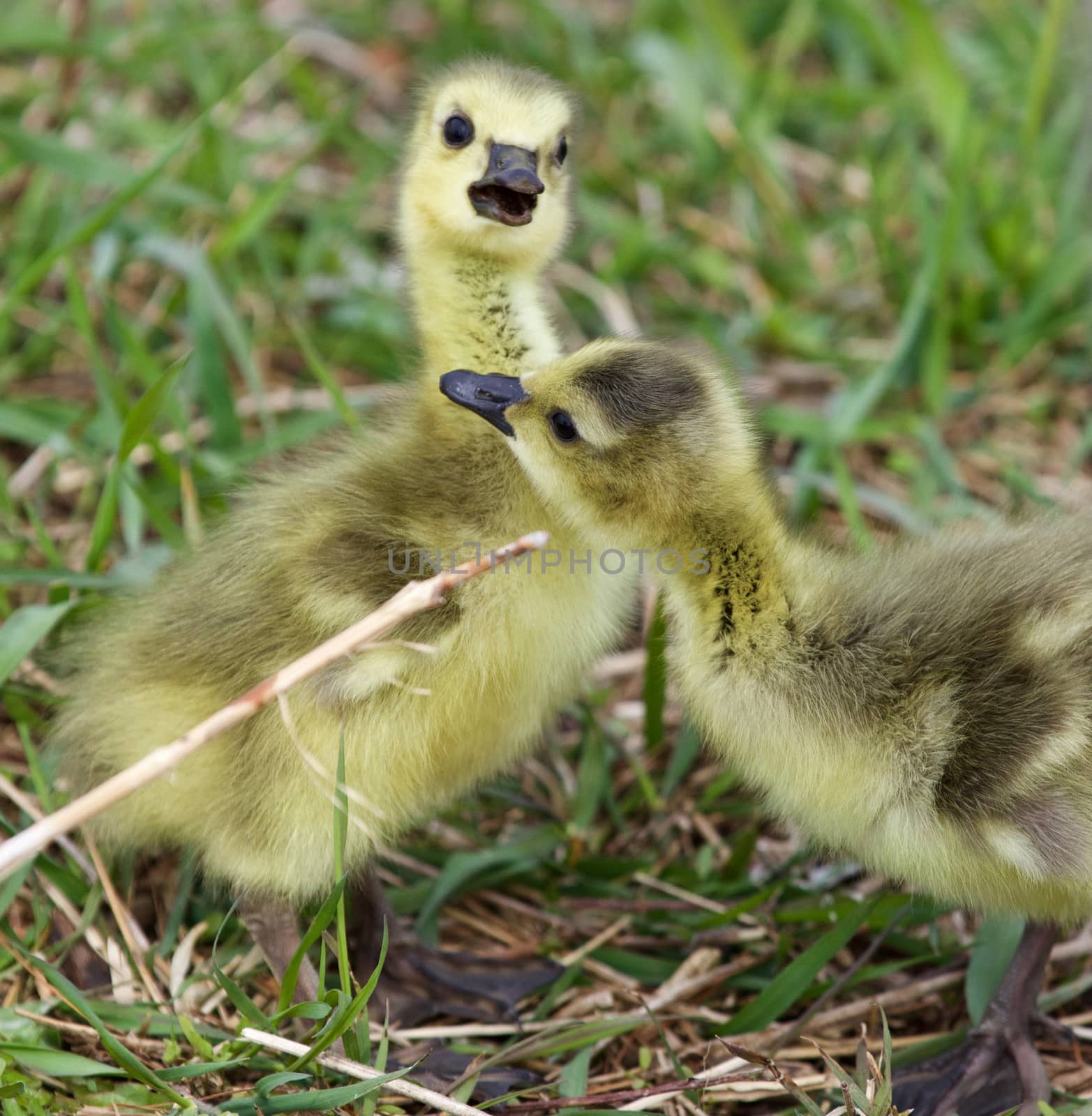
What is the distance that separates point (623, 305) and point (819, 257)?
0.59 meters

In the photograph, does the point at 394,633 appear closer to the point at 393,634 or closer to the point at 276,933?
the point at 393,634

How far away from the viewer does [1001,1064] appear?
6.79ft

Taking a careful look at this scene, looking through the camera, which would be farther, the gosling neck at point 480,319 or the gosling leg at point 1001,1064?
the gosling neck at point 480,319

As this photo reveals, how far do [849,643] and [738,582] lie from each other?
168 mm

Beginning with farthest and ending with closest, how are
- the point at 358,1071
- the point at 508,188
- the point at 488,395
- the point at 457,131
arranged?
the point at 457,131, the point at 508,188, the point at 488,395, the point at 358,1071

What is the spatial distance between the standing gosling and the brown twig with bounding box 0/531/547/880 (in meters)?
0.14

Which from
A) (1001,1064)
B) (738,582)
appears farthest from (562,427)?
(1001,1064)

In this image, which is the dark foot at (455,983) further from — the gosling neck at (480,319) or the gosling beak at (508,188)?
the gosling beak at (508,188)

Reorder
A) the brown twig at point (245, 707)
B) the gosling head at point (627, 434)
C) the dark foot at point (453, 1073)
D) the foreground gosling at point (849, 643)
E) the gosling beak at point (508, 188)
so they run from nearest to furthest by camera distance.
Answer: the brown twig at point (245, 707), the foreground gosling at point (849, 643), the gosling head at point (627, 434), the dark foot at point (453, 1073), the gosling beak at point (508, 188)

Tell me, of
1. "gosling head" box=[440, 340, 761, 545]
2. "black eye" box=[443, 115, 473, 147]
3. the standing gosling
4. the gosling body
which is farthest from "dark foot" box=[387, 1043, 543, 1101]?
"black eye" box=[443, 115, 473, 147]

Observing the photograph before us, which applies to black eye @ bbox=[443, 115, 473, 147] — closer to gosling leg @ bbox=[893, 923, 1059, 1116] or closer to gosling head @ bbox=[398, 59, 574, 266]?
gosling head @ bbox=[398, 59, 574, 266]

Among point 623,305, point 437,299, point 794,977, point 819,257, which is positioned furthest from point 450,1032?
point 819,257

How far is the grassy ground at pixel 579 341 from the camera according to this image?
2135 mm

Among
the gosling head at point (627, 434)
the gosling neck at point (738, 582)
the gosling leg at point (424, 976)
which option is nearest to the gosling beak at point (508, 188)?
the gosling head at point (627, 434)
